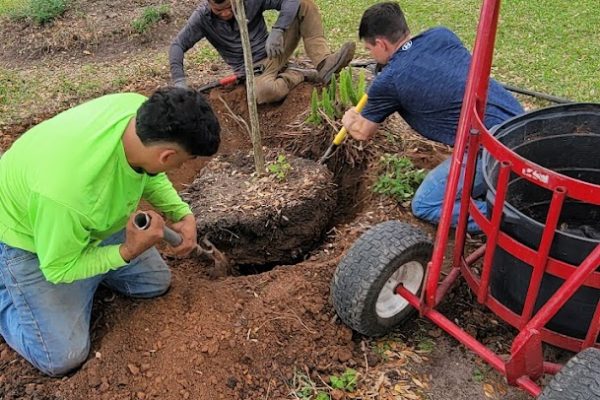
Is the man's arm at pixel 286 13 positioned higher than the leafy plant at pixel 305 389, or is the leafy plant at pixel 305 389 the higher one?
the man's arm at pixel 286 13

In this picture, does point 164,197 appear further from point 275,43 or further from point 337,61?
point 337,61

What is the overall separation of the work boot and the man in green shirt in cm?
215

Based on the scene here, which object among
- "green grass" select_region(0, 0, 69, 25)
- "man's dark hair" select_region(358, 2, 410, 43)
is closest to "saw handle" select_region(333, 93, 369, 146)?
"man's dark hair" select_region(358, 2, 410, 43)

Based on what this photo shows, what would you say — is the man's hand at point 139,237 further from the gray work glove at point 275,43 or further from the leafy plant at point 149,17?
the leafy plant at point 149,17

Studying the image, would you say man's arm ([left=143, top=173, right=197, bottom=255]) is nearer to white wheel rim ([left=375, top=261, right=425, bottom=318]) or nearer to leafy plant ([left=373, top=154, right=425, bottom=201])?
white wheel rim ([left=375, top=261, right=425, bottom=318])

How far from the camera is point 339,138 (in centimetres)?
375

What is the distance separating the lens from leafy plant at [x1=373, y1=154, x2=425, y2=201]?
3.54 meters

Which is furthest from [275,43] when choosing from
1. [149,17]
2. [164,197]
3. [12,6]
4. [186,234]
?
[12,6]

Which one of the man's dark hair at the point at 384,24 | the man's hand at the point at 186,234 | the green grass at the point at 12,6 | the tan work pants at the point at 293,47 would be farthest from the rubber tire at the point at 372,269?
the green grass at the point at 12,6

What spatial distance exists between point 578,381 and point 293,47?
3715 millimetres

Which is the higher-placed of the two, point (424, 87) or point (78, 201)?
point (424, 87)

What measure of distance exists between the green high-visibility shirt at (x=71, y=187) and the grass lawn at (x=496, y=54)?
263 centimetres

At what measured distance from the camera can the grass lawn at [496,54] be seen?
5.02 meters

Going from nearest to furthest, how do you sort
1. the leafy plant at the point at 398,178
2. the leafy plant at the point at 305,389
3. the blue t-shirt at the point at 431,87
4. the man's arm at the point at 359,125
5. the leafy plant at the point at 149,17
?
the leafy plant at the point at 305,389 → the blue t-shirt at the point at 431,87 → the man's arm at the point at 359,125 → the leafy plant at the point at 398,178 → the leafy plant at the point at 149,17
